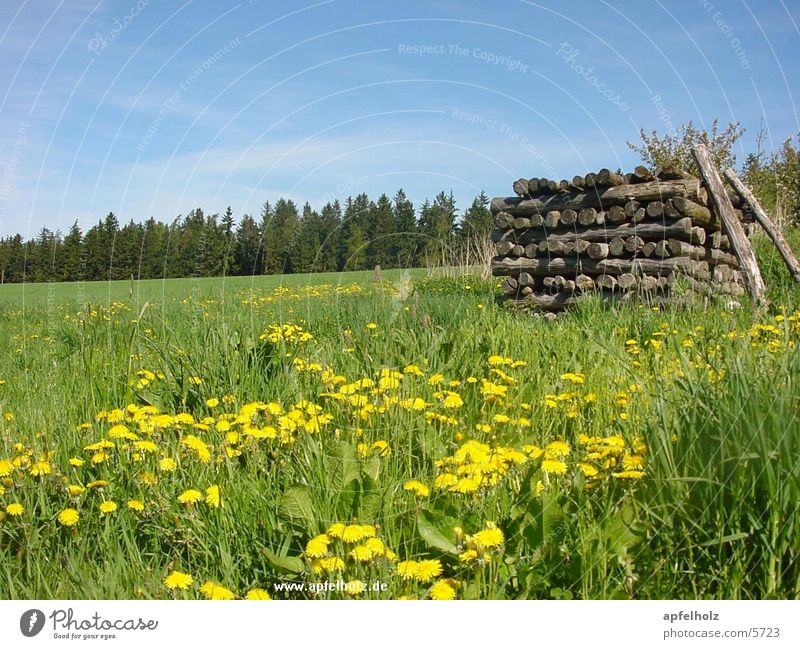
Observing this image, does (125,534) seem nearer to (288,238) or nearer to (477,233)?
(288,238)

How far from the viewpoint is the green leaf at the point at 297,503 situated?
2256mm

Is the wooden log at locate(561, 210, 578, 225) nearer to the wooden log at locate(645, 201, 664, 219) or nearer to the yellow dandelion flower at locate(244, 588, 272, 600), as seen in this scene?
the wooden log at locate(645, 201, 664, 219)

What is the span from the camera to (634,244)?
8477mm

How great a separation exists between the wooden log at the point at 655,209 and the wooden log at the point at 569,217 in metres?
1.04

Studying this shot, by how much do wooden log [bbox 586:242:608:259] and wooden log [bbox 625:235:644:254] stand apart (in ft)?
1.00

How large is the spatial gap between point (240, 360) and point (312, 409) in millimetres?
1083

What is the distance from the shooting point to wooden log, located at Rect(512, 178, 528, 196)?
9617mm

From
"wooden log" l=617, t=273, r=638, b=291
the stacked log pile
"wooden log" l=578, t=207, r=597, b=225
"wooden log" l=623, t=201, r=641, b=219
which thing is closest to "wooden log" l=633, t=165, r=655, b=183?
the stacked log pile

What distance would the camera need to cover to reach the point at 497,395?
10.9 feet

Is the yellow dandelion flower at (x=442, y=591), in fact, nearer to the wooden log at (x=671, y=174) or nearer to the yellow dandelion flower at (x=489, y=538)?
the yellow dandelion flower at (x=489, y=538)

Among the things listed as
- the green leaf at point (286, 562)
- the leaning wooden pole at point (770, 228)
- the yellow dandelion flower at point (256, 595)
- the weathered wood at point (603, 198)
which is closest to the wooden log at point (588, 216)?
the weathered wood at point (603, 198)
